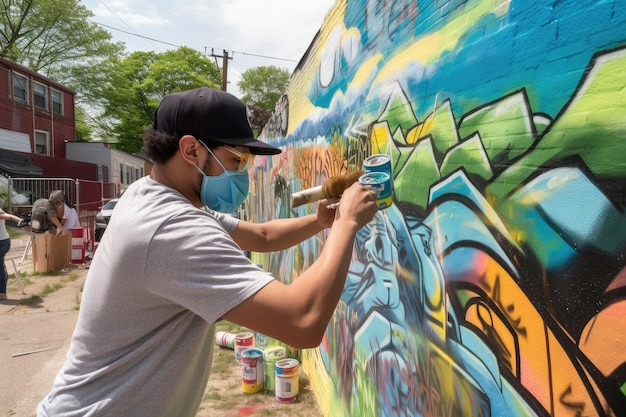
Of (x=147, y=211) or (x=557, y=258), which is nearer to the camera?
(x=557, y=258)

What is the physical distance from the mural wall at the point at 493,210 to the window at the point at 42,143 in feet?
97.5

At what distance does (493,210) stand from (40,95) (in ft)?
104

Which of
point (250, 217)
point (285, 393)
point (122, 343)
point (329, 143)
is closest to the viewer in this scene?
point (122, 343)

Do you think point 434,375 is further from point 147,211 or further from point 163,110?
point 163,110

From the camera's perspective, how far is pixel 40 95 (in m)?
27.5

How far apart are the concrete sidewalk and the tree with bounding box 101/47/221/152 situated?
104ft

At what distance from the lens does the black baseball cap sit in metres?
1.80

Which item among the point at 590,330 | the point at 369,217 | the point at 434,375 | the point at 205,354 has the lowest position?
the point at 434,375

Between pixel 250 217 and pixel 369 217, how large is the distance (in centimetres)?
901

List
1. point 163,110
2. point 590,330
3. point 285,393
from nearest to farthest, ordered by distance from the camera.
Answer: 1. point 590,330
2. point 163,110
3. point 285,393

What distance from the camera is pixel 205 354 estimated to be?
1870 millimetres

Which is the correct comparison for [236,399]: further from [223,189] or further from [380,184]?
[380,184]

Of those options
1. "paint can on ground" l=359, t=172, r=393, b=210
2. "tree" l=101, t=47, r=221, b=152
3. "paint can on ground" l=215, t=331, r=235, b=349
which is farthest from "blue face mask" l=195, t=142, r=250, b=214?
"tree" l=101, t=47, r=221, b=152

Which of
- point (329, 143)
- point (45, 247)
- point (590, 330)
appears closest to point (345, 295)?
point (329, 143)
